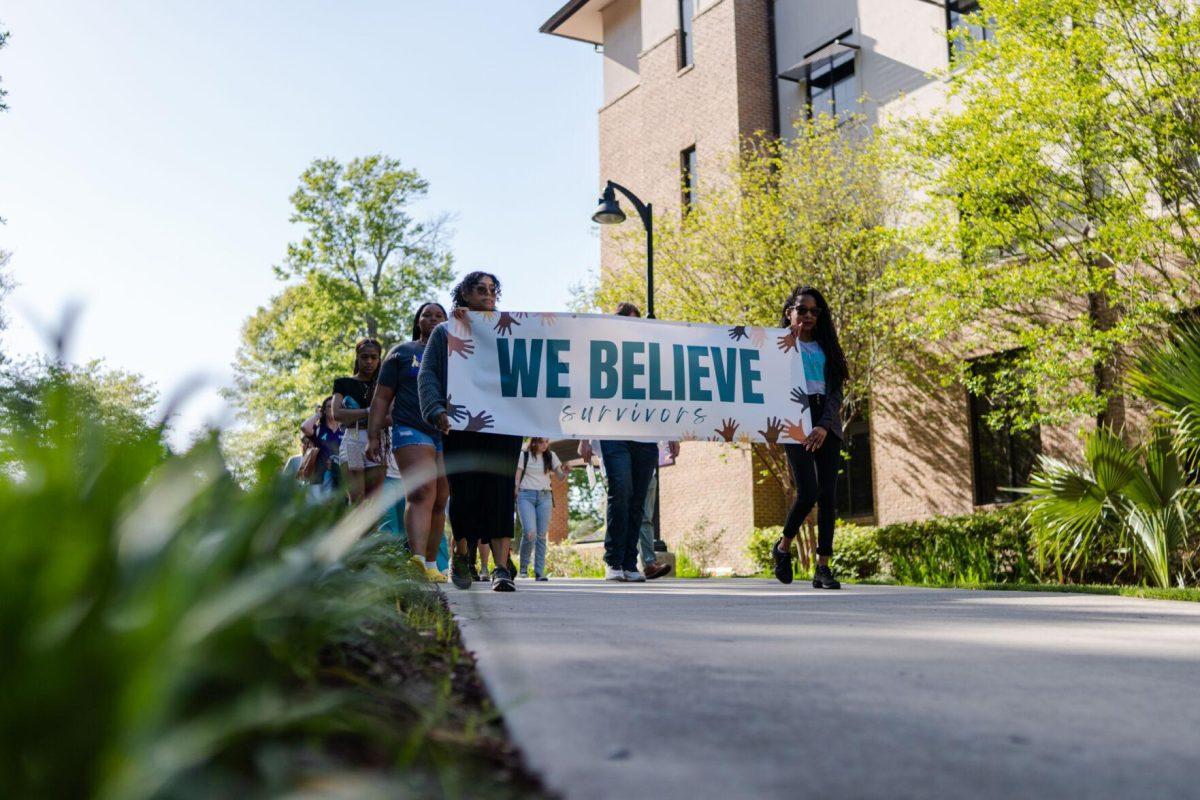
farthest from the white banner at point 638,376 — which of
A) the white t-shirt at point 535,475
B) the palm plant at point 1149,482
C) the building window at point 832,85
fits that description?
the building window at point 832,85

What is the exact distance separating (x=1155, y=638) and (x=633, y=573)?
5657 mm

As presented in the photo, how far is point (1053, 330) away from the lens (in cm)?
1428

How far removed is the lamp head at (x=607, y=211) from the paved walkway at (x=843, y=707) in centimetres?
1132

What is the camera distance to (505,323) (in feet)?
27.6

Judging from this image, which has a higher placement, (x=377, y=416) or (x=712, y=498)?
(x=712, y=498)

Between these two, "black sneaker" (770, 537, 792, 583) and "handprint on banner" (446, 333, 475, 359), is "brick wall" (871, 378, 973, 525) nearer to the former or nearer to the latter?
"black sneaker" (770, 537, 792, 583)

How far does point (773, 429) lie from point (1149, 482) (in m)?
3.51

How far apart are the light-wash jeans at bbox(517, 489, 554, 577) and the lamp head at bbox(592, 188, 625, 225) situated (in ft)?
15.0

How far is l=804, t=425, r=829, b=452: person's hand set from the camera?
7957 millimetres

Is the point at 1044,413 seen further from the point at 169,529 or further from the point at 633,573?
the point at 169,529

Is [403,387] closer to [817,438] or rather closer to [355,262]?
[817,438]

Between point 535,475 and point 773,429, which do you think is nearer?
point 773,429

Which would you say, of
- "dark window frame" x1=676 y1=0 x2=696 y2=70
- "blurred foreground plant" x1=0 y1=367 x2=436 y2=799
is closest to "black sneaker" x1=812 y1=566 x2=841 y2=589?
"blurred foreground plant" x1=0 y1=367 x2=436 y2=799

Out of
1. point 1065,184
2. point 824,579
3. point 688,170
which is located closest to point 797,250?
point 1065,184
